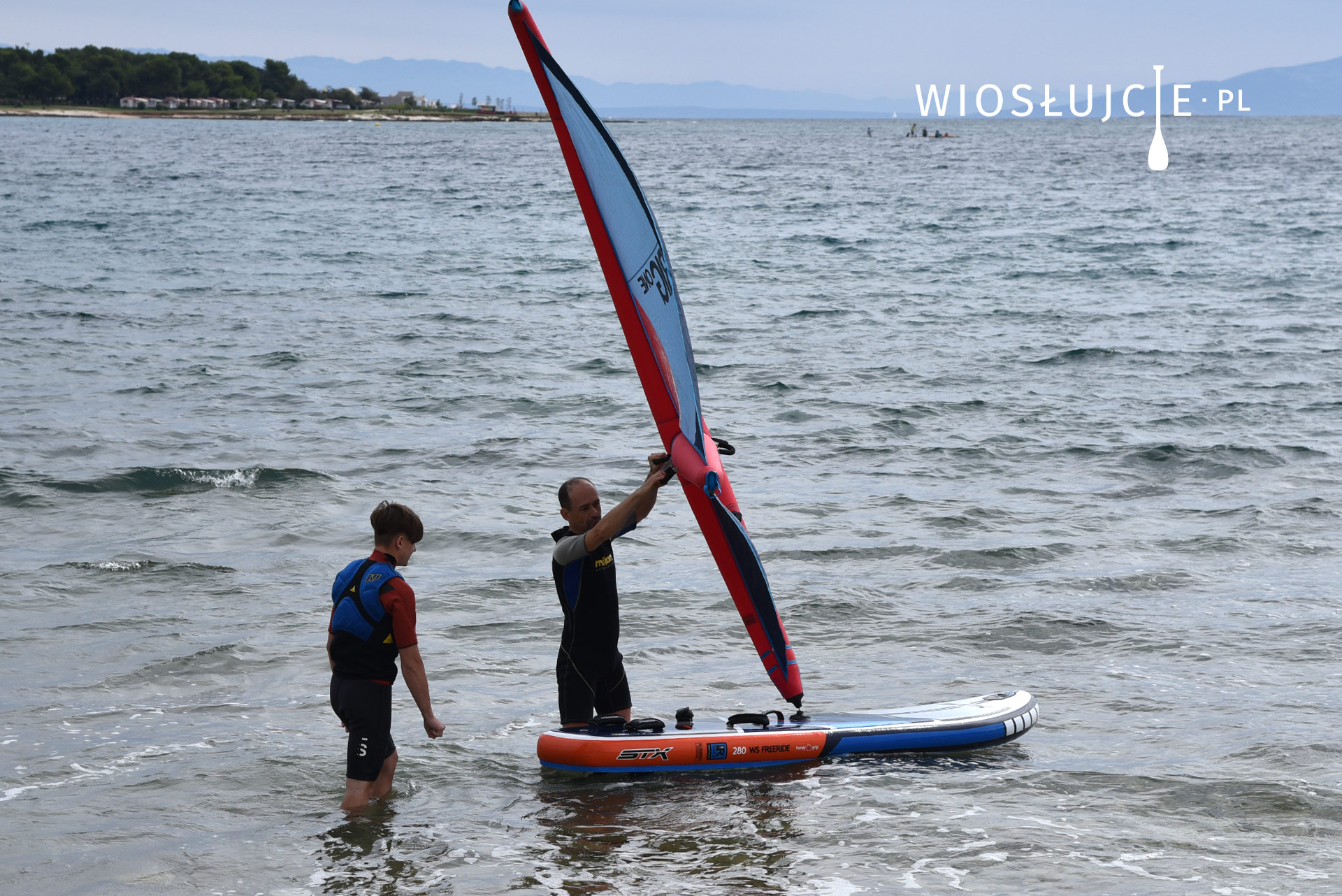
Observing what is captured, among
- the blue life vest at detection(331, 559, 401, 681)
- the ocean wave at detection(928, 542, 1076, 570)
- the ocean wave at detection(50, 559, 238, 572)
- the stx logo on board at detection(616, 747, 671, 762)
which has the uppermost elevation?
the blue life vest at detection(331, 559, 401, 681)

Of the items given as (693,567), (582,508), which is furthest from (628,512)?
(693,567)

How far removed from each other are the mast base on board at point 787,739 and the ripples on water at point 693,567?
0.12m

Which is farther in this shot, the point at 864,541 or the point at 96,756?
the point at 864,541

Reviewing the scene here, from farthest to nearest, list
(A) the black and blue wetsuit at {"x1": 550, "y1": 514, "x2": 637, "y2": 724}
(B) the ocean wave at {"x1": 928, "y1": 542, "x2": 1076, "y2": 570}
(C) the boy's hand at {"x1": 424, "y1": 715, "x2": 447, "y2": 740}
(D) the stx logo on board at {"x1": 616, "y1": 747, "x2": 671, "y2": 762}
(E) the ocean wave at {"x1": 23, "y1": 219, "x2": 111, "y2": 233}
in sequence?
(E) the ocean wave at {"x1": 23, "y1": 219, "x2": 111, "y2": 233}, (B) the ocean wave at {"x1": 928, "y1": 542, "x2": 1076, "y2": 570}, (D) the stx logo on board at {"x1": 616, "y1": 747, "x2": 671, "y2": 762}, (A) the black and blue wetsuit at {"x1": 550, "y1": 514, "x2": 637, "y2": 724}, (C) the boy's hand at {"x1": 424, "y1": 715, "x2": 447, "y2": 740}

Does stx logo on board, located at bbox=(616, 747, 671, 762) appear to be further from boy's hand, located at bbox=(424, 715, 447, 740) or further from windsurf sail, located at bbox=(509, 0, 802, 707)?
boy's hand, located at bbox=(424, 715, 447, 740)

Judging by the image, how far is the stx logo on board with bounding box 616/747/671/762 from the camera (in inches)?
261

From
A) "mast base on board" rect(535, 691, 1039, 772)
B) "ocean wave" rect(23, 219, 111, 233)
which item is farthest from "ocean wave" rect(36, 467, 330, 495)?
"ocean wave" rect(23, 219, 111, 233)

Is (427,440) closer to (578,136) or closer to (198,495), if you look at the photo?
(198,495)

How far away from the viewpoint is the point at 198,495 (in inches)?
504

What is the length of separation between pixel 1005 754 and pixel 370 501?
24.9ft

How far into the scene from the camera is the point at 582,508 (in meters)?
6.23

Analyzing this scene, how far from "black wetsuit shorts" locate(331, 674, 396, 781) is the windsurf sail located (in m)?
1.77

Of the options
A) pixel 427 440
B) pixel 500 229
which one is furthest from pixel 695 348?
pixel 500 229

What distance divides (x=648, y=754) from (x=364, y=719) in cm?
157
